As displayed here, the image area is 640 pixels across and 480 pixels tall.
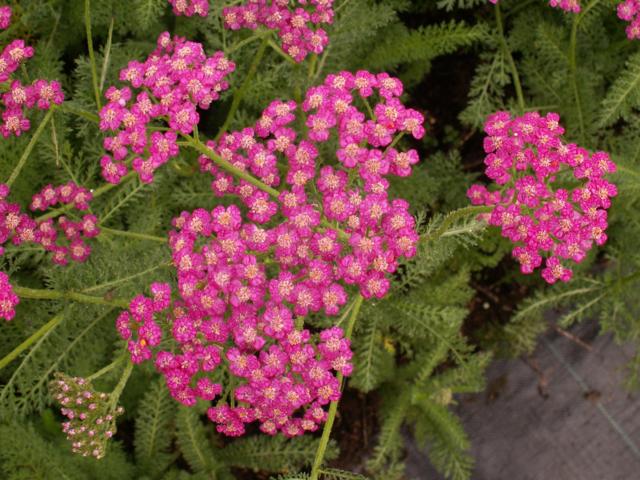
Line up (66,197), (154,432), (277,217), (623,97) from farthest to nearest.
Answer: (154,432) → (277,217) → (623,97) → (66,197)

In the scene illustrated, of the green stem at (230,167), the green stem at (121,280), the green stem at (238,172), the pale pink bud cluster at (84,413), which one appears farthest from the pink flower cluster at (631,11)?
the pale pink bud cluster at (84,413)

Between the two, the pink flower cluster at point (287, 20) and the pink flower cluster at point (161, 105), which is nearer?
the pink flower cluster at point (161, 105)

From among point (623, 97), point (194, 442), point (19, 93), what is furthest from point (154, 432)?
point (623, 97)

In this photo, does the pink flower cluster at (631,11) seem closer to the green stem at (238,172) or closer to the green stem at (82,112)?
the green stem at (238,172)

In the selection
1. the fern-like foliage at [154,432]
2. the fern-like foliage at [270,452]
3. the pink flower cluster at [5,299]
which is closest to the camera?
the pink flower cluster at [5,299]

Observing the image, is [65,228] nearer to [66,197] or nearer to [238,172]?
[66,197]

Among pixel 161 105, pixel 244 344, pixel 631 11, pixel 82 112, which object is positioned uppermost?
pixel 631 11

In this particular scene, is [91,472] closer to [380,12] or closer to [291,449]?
[291,449]
